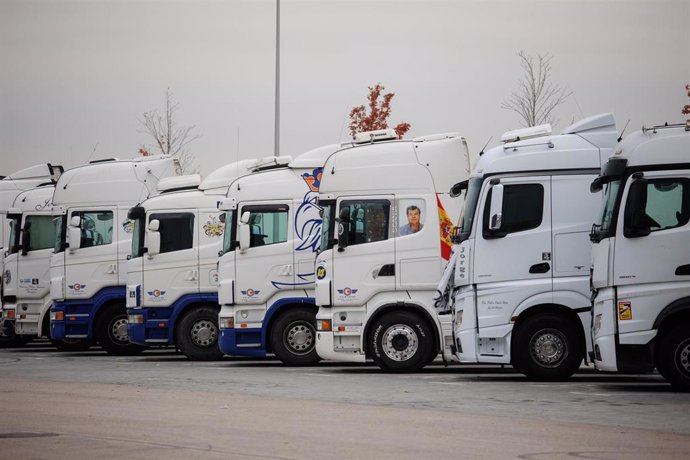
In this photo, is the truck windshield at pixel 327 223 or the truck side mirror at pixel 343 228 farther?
the truck windshield at pixel 327 223

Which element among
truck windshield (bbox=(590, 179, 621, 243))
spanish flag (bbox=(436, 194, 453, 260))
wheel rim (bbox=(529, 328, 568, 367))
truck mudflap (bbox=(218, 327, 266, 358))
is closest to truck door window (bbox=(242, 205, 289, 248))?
truck mudflap (bbox=(218, 327, 266, 358))

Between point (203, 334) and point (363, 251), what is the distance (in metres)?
5.65

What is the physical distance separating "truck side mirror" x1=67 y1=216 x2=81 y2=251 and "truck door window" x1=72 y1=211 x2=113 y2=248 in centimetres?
13

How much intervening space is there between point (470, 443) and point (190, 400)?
5070 millimetres

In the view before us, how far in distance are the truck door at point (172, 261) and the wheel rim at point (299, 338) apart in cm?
330

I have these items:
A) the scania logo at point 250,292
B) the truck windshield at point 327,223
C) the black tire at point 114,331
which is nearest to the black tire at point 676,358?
the truck windshield at point 327,223

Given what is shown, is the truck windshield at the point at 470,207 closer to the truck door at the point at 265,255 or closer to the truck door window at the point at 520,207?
the truck door window at the point at 520,207

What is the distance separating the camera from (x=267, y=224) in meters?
23.3

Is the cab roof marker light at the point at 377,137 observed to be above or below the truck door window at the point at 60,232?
above

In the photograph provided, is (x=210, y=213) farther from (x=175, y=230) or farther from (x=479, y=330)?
(x=479, y=330)

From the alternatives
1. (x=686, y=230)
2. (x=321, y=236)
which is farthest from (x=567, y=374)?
(x=321, y=236)

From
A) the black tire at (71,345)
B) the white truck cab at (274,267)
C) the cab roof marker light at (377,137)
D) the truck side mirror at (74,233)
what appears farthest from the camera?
the black tire at (71,345)

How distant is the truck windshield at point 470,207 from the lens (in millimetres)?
18703

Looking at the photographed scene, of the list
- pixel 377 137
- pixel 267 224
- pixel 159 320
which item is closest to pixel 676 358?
pixel 377 137
